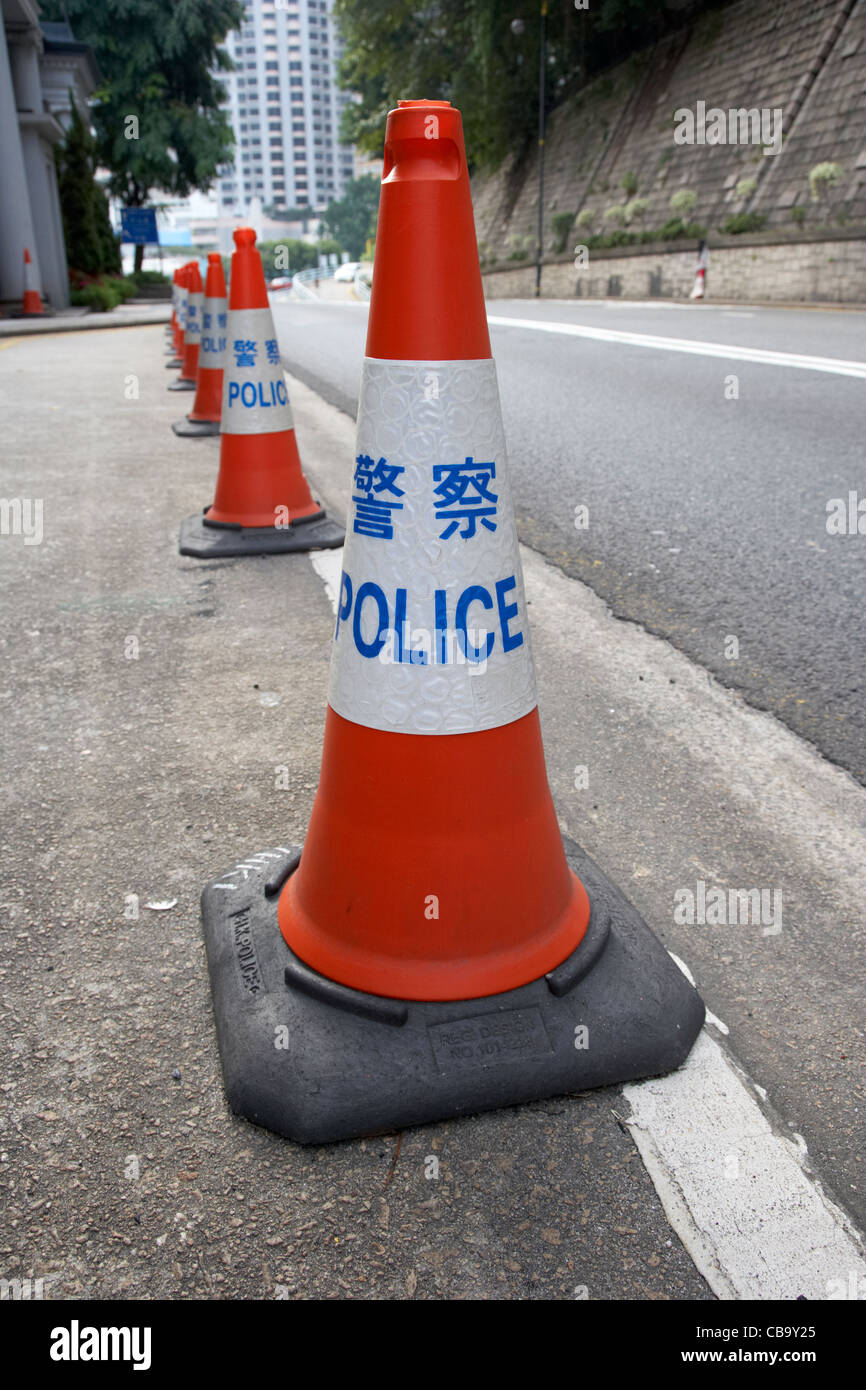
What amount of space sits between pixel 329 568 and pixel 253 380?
3.61ft

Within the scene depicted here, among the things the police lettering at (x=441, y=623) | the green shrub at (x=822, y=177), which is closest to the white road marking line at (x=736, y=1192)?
the police lettering at (x=441, y=623)

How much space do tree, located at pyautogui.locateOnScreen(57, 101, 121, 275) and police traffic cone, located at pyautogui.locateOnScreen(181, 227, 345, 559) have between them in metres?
29.1

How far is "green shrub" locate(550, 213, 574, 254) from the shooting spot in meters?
33.9

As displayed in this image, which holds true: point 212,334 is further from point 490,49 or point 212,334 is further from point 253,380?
point 490,49

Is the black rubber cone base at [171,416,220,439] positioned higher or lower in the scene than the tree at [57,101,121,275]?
lower

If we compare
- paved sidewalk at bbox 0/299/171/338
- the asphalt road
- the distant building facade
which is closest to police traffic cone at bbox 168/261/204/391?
the asphalt road

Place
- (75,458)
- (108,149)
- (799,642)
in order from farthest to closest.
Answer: (108,149) → (75,458) → (799,642)

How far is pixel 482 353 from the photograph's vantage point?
1.84 meters

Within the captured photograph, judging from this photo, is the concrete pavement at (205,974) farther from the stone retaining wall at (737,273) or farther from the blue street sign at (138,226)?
the blue street sign at (138,226)

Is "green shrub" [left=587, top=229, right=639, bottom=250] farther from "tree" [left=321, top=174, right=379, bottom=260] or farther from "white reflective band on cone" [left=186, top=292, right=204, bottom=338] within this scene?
"tree" [left=321, top=174, right=379, bottom=260]

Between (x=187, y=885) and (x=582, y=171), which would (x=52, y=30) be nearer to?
(x=582, y=171)

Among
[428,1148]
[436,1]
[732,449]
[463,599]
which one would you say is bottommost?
[428,1148]

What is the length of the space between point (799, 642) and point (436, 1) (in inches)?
1918

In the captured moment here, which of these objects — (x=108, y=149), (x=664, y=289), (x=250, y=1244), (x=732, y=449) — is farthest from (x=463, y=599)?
(x=108, y=149)
